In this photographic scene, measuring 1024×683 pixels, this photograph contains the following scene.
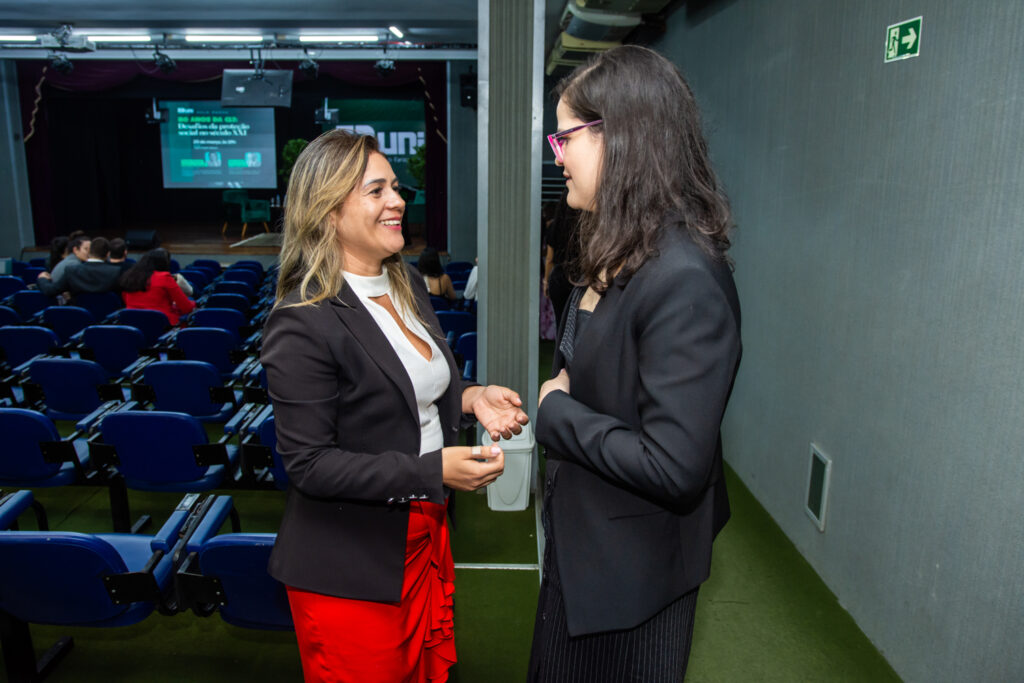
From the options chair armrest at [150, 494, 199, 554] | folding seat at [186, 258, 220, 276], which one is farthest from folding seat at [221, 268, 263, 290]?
chair armrest at [150, 494, 199, 554]

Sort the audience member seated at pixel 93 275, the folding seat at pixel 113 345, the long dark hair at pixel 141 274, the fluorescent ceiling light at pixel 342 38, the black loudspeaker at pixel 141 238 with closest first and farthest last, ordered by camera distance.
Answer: the folding seat at pixel 113 345, the long dark hair at pixel 141 274, the audience member seated at pixel 93 275, the fluorescent ceiling light at pixel 342 38, the black loudspeaker at pixel 141 238

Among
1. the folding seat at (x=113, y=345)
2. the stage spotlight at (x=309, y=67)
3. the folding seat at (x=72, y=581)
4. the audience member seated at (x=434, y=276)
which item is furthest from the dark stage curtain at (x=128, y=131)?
the folding seat at (x=72, y=581)

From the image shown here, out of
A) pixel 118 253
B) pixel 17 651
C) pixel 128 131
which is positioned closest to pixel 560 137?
pixel 17 651

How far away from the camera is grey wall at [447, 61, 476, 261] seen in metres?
12.2

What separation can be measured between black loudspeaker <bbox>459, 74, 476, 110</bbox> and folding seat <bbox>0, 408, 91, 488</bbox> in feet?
29.4

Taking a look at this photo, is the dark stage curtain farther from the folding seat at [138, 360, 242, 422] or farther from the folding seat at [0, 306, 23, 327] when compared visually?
the folding seat at [138, 360, 242, 422]

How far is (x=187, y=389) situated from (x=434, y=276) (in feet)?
8.81

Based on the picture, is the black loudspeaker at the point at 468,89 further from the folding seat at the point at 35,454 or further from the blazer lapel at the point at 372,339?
the blazer lapel at the point at 372,339

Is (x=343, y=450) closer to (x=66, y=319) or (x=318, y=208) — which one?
(x=318, y=208)

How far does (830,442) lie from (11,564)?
2.88 m

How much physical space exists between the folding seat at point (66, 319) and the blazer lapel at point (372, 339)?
5.10 m

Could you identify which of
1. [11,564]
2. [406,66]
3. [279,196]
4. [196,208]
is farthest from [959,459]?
[196,208]

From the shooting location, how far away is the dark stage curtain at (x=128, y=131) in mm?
12047

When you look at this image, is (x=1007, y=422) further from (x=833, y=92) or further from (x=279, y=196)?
(x=279, y=196)
